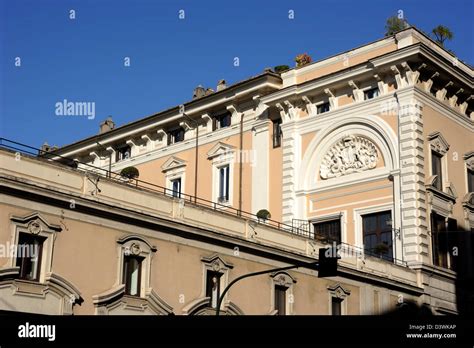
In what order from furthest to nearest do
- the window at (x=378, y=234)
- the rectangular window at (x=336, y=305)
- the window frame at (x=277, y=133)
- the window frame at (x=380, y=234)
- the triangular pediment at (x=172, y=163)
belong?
the triangular pediment at (x=172, y=163) < the window frame at (x=277, y=133) < the window at (x=378, y=234) < the window frame at (x=380, y=234) < the rectangular window at (x=336, y=305)

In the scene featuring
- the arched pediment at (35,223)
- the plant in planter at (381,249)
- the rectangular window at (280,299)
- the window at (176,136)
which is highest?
the window at (176,136)

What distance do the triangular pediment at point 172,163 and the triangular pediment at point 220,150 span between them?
2349 mm

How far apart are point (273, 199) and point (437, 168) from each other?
29.2 feet

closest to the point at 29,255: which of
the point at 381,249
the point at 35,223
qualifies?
the point at 35,223

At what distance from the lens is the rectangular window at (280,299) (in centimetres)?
3381

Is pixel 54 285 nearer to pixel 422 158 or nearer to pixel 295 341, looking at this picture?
pixel 295 341

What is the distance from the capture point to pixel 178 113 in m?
49.5

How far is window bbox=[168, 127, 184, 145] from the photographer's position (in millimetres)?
50375

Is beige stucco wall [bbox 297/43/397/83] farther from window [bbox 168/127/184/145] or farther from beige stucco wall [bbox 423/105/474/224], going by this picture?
window [bbox 168/127/184/145]

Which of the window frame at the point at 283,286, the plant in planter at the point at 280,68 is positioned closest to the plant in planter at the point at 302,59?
the plant in planter at the point at 280,68

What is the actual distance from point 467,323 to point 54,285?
42.2 feet

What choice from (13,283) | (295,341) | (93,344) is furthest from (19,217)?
(295,341)

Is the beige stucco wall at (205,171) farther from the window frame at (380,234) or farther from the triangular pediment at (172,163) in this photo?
the window frame at (380,234)

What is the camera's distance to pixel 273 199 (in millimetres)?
44156
